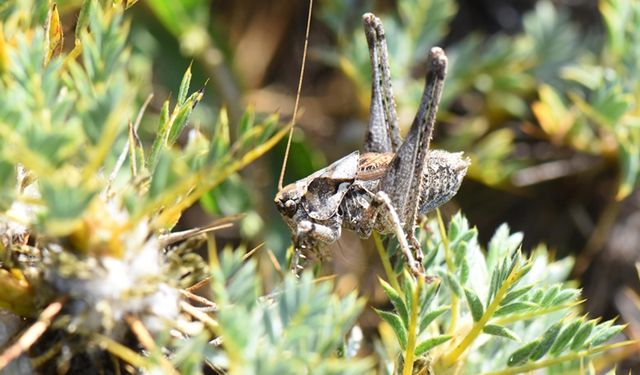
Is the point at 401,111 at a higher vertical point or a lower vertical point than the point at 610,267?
higher

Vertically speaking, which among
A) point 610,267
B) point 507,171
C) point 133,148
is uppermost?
point 133,148

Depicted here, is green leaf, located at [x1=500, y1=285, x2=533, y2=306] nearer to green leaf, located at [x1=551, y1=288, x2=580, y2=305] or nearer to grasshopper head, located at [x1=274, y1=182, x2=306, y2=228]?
green leaf, located at [x1=551, y1=288, x2=580, y2=305]

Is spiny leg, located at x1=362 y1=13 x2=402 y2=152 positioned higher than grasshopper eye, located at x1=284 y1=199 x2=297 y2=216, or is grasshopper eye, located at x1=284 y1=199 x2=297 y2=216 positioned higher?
spiny leg, located at x1=362 y1=13 x2=402 y2=152

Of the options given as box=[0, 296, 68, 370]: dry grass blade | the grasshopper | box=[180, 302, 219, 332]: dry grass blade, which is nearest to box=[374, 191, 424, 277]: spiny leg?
the grasshopper

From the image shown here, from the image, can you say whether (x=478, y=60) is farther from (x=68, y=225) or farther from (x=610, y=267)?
(x=68, y=225)

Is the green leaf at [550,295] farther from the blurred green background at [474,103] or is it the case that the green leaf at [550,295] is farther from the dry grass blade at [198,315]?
the blurred green background at [474,103]

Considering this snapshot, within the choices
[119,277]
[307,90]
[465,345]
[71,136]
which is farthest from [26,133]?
[307,90]

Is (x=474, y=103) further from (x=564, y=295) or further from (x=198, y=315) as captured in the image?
(x=198, y=315)
